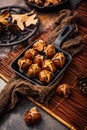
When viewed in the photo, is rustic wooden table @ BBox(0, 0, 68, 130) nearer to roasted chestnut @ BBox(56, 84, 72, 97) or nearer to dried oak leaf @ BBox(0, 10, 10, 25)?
roasted chestnut @ BBox(56, 84, 72, 97)

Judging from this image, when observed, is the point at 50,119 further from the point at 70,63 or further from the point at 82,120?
the point at 70,63

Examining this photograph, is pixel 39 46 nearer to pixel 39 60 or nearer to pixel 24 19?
pixel 39 60

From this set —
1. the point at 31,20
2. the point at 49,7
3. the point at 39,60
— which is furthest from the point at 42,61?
the point at 49,7

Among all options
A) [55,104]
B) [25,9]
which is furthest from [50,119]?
[25,9]

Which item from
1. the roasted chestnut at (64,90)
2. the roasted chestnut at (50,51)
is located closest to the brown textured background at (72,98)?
the roasted chestnut at (64,90)

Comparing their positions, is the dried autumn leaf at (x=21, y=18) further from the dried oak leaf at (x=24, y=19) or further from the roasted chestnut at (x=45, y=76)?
the roasted chestnut at (x=45, y=76)

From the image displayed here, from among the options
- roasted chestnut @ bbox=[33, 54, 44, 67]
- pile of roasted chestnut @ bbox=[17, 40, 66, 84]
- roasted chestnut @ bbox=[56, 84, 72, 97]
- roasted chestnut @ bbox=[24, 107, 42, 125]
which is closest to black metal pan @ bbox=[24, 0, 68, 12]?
pile of roasted chestnut @ bbox=[17, 40, 66, 84]

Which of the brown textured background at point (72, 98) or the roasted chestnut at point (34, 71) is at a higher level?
the roasted chestnut at point (34, 71)
